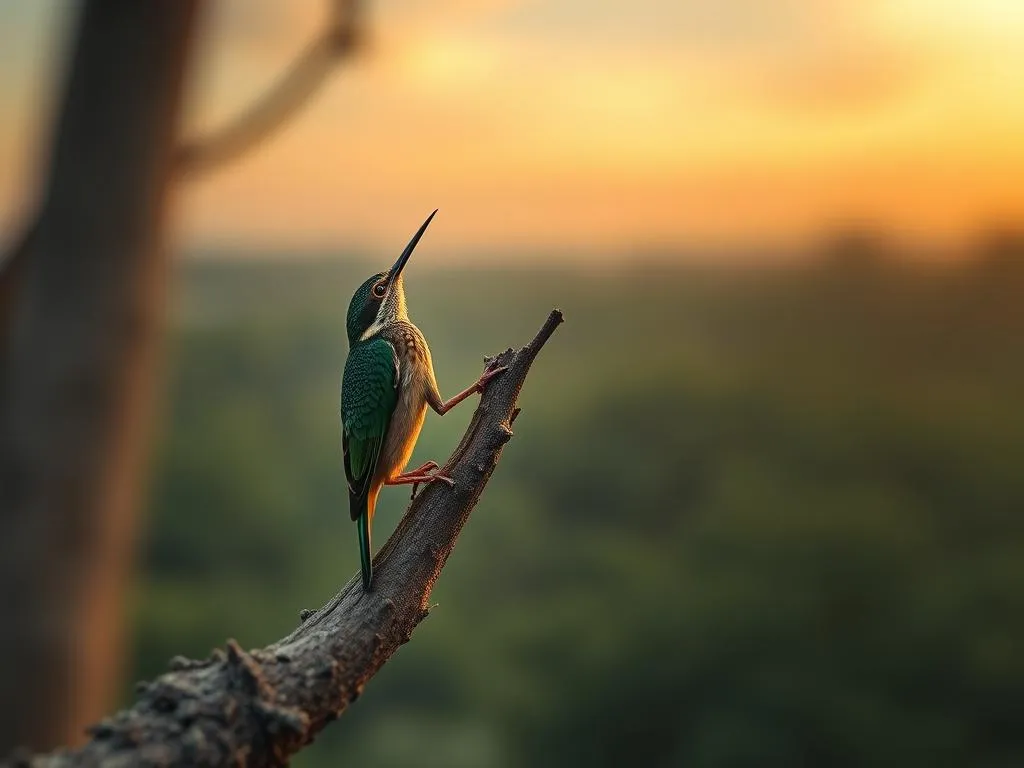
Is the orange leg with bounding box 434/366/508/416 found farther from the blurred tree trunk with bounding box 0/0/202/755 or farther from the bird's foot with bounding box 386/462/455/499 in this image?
the blurred tree trunk with bounding box 0/0/202/755

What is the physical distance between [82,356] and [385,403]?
246 centimetres

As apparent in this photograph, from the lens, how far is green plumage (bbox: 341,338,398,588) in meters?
1.38

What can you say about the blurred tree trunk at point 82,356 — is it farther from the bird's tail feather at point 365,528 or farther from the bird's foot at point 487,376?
the bird's foot at point 487,376

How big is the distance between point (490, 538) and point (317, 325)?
1301 mm

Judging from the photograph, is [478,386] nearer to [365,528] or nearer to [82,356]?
[365,528]

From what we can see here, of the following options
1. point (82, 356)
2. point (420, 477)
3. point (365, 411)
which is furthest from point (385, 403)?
point (82, 356)

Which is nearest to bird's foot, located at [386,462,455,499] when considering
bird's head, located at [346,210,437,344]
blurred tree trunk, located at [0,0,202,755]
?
bird's head, located at [346,210,437,344]

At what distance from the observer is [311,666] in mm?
1132

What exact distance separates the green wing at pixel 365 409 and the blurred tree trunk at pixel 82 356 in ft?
7.71

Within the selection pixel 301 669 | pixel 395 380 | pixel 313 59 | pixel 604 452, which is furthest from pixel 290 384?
pixel 301 669

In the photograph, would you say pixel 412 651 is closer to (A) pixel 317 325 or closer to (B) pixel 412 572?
(A) pixel 317 325

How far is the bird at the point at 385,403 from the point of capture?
1.37 metres

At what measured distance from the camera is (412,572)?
1235 mm

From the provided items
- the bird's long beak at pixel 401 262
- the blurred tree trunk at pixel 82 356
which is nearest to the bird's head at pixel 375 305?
the bird's long beak at pixel 401 262
